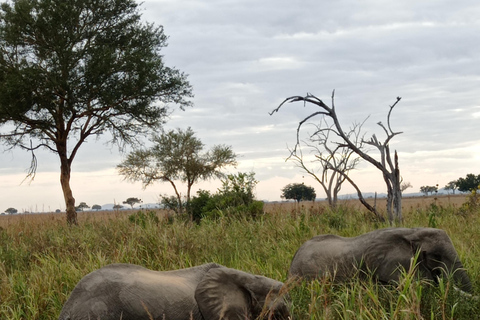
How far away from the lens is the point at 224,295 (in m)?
3.99

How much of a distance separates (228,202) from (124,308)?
41.9 ft

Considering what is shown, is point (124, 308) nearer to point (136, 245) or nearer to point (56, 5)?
point (136, 245)

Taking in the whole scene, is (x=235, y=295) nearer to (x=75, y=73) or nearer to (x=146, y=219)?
(x=146, y=219)

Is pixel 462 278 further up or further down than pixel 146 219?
further down

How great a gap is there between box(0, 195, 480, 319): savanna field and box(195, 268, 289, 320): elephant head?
274 millimetres

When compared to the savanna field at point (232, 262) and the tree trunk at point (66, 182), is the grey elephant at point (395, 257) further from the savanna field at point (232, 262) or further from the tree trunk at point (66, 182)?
the tree trunk at point (66, 182)

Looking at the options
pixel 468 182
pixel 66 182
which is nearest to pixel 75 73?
pixel 66 182

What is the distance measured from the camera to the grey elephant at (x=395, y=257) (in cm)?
534

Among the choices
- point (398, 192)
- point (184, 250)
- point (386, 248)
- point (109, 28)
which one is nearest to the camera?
point (386, 248)

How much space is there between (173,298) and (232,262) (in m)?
3.20

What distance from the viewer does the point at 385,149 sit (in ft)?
37.5

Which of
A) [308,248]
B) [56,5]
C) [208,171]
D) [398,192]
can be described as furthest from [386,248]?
[208,171]

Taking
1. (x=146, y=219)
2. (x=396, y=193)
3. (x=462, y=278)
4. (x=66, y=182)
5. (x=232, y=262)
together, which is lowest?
(x=462, y=278)

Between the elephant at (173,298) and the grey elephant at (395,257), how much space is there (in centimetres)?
127
